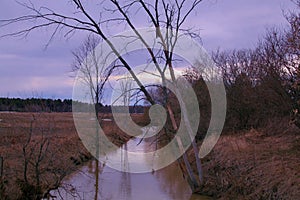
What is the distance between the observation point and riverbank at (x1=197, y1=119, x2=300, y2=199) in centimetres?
851

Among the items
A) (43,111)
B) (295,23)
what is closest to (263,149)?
(295,23)

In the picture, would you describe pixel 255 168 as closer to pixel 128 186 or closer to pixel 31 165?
pixel 128 186

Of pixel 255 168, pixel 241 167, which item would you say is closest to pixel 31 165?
pixel 241 167

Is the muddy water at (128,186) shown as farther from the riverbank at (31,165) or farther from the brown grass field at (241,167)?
the brown grass field at (241,167)

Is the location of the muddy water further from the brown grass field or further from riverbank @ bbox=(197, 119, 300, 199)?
riverbank @ bbox=(197, 119, 300, 199)

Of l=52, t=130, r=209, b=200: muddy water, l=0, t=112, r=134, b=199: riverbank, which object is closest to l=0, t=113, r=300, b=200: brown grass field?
l=0, t=112, r=134, b=199: riverbank

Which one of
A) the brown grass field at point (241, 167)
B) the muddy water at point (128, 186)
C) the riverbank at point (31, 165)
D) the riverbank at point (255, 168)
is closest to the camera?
the riverbank at point (255, 168)

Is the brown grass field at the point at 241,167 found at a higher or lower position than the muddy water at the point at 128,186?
higher

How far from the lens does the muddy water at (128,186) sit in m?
11.1

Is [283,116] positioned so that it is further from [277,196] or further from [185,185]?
[277,196]

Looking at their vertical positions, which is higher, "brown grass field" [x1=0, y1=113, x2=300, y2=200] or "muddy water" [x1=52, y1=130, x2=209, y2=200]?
"brown grass field" [x1=0, y1=113, x2=300, y2=200]

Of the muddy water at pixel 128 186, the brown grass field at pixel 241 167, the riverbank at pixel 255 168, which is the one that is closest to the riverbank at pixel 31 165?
the brown grass field at pixel 241 167

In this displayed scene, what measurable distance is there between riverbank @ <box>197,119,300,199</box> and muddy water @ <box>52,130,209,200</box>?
1016mm

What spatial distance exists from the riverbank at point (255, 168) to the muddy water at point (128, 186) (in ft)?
3.33
